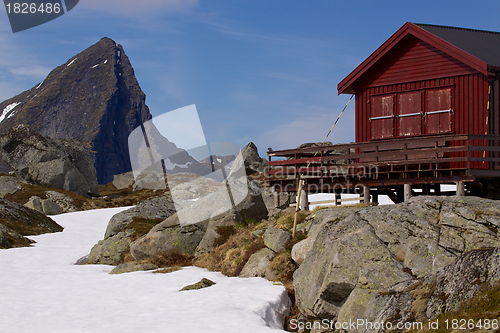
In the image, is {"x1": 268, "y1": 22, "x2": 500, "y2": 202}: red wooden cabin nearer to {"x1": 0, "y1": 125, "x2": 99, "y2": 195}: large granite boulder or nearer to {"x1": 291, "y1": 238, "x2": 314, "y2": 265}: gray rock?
{"x1": 291, "y1": 238, "x2": 314, "y2": 265}: gray rock

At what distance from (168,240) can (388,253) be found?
10310 mm

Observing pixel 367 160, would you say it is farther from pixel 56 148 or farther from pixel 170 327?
pixel 56 148

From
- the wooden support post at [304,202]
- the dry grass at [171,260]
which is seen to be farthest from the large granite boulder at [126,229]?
the wooden support post at [304,202]

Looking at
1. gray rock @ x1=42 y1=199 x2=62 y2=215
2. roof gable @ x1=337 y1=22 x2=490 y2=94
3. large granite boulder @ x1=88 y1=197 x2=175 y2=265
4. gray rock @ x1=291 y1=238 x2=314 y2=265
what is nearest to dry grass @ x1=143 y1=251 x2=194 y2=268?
large granite boulder @ x1=88 y1=197 x2=175 y2=265

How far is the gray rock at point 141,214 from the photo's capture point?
20.2 metres

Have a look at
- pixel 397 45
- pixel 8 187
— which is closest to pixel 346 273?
pixel 397 45

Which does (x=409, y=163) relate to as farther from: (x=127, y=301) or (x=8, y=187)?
(x=8, y=187)

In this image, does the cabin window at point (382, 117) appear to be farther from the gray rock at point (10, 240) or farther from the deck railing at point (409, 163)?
the gray rock at point (10, 240)

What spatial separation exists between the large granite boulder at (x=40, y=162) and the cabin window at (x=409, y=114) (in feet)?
118

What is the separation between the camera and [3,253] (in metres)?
19.0

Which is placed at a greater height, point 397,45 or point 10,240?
point 397,45

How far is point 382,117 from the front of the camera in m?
21.6

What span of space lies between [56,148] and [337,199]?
36885 millimetres

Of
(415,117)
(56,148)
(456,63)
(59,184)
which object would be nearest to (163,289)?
(415,117)
